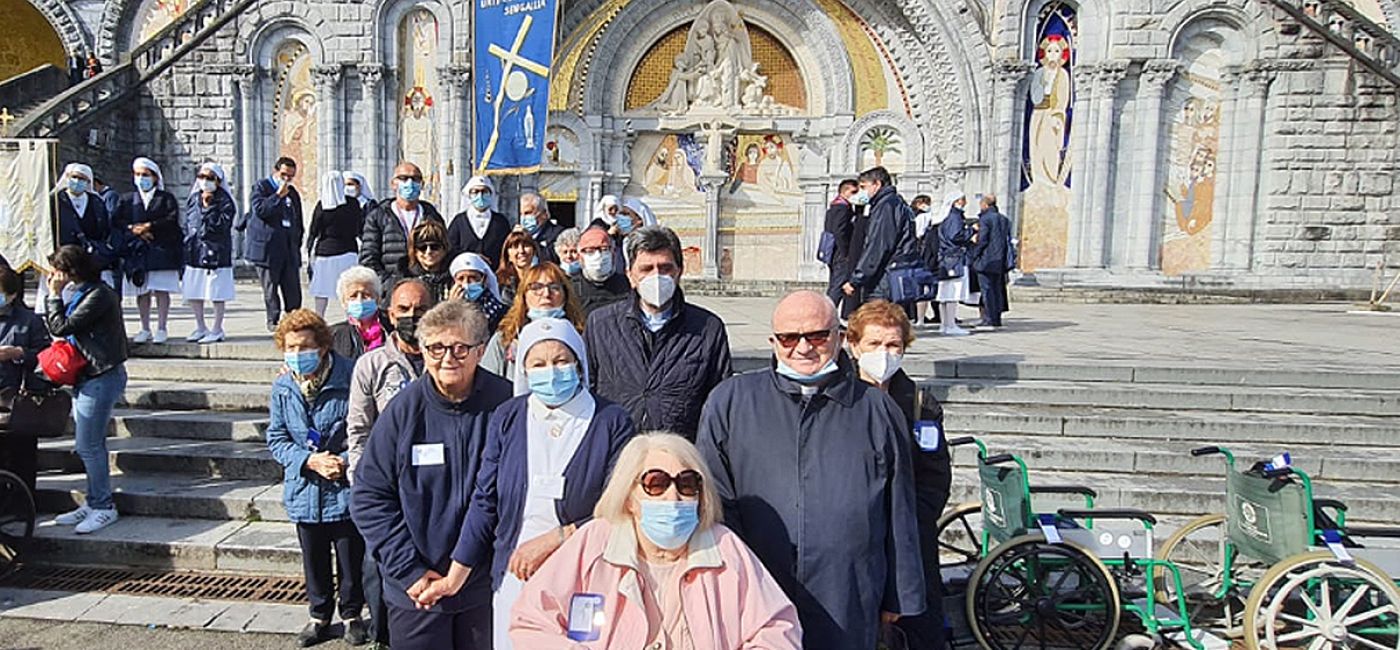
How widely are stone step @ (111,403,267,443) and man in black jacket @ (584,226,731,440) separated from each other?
3.90 m

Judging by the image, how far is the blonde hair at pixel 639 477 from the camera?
8.64 ft

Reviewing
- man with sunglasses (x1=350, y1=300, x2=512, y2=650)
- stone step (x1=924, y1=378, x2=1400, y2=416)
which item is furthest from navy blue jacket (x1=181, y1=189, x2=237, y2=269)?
stone step (x1=924, y1=378, x2=1400, y2=416)

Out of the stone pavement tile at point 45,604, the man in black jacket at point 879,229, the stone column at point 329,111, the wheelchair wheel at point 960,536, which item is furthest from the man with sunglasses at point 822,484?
the stone column at point 329,111

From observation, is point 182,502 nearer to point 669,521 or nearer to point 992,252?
point 669,521

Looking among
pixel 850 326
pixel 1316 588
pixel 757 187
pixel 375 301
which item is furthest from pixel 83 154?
pixel 1316 588

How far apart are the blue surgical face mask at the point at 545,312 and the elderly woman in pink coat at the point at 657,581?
184 centimetres

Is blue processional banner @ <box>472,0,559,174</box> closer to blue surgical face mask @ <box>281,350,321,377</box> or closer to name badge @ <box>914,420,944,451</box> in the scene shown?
blue surgical face mask @ <box>281,350,321,377</box>

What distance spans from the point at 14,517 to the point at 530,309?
368 cm

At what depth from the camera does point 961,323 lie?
12117 mm

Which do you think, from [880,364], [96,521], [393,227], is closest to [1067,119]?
[393,227]

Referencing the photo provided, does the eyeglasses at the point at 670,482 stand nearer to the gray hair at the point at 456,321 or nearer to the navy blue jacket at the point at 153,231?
the gray hair at the point at 456,321

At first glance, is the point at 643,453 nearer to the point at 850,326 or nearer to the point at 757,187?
the point at 850,326

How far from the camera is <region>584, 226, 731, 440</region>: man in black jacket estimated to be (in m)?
3.95

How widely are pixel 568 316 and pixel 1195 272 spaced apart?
748 inches
